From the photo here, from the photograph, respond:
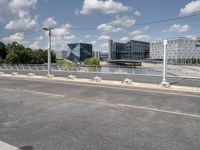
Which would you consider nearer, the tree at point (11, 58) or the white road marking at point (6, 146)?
the white road marking at point (6, 146)

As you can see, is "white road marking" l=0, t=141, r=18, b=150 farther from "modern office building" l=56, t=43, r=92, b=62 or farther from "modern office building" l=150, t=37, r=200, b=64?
"modern office building" l=56, t=43, r=92, b=62

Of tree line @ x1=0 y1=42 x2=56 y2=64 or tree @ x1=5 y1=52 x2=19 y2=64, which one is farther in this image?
tree line @ x1=0 y1=42 x2=56 y2=64

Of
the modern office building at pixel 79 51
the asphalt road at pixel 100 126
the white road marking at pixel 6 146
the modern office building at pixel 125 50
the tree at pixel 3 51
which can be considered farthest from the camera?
the modern office building at pixel 79 51

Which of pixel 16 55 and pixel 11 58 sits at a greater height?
pixel 16 55

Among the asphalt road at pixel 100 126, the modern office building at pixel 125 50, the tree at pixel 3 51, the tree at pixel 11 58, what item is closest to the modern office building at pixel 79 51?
the modern office building at pixel 125 50

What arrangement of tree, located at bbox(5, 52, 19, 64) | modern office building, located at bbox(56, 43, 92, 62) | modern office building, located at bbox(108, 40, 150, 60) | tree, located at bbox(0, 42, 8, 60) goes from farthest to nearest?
modern office building, located at bbox(56, 43, 92, 62) < modern office building, located at bbox(108, 40, 150, 60) < tree, located at bbox(0, 42, 8, 60) < tree, located at bbox(5, 52, 19, 64)

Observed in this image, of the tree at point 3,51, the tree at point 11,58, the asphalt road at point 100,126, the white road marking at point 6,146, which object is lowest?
the white road marking at point 6,146

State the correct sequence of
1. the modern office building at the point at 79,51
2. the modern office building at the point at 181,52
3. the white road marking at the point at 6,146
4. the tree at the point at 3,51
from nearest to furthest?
the white road marking at the point at 6,146
the tree at the point at 3,51
the modern office building at the point at 181,52
the modern office building at the point at 79,51

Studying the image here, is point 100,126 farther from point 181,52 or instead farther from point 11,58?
point 181,52

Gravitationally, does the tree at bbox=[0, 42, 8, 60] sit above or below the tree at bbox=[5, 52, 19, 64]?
above

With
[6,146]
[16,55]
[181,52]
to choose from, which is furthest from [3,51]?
[181,52]

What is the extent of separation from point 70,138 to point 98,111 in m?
2.92

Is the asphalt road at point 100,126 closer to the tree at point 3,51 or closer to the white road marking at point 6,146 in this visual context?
the white road marking at point 6,146

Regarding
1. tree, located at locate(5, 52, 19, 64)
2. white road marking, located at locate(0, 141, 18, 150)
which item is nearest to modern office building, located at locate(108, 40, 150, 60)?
tree, located at locate(5, 52, 19, 64)
